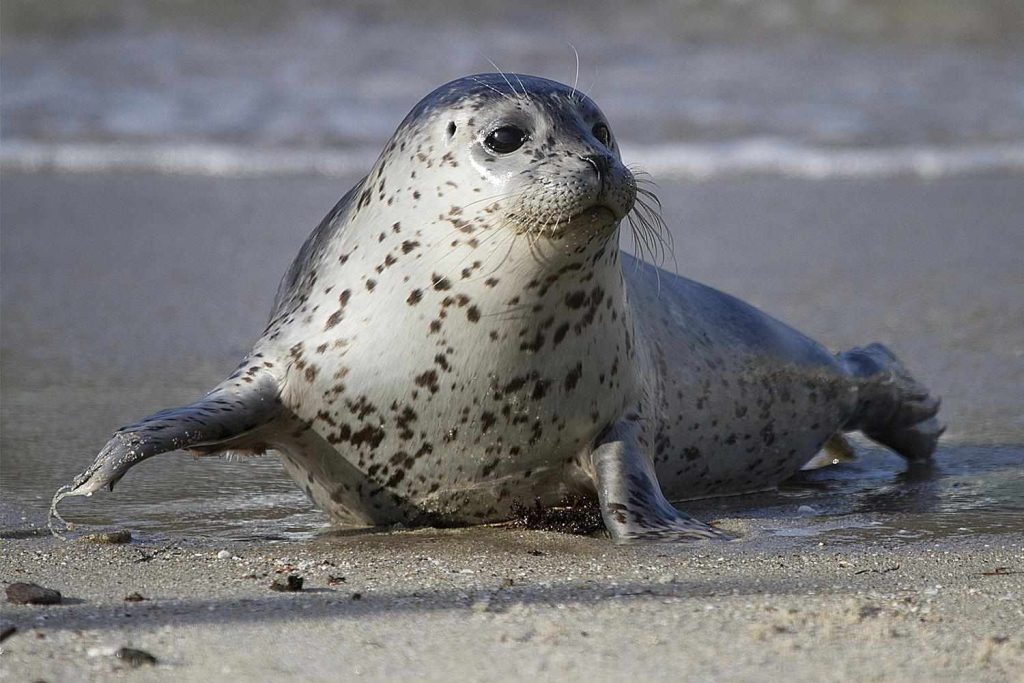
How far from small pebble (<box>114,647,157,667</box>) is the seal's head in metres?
1.37

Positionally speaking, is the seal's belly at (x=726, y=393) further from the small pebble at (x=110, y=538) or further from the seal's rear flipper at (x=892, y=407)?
the small pebble at (x=110, y=538)

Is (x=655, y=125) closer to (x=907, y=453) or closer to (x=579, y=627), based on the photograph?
(x=907, y=453)

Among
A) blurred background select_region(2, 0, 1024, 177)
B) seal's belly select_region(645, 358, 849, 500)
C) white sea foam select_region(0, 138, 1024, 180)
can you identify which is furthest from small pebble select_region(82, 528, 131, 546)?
blurred background select_region(2, 0, 1024, 177)

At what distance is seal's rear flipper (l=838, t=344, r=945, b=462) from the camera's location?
5023mm

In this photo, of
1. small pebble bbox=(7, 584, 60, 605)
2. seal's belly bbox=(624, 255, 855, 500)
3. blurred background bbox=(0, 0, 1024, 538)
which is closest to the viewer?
small pebble bbox=(7, 584, 60, 605)

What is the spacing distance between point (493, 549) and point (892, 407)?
1.91m

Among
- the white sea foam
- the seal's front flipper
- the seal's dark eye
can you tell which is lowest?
the seal's front flipper

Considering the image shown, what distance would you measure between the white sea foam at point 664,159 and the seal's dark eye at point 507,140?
7.05m

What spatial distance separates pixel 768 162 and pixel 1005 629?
8525 mm

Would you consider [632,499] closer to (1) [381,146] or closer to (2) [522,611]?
(2) [522,611]

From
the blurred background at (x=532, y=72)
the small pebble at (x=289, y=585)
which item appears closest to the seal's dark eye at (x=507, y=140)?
the small pebble at (x=289, y=585)

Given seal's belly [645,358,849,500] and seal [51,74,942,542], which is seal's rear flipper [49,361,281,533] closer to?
seal [51,74,942,542]

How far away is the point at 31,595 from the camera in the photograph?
10.0 ft

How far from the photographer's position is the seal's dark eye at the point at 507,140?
379 cm
